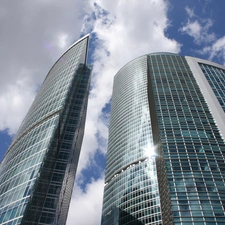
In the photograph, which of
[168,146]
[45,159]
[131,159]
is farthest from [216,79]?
[45,159]

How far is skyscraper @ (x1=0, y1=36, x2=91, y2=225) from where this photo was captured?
5040 cm

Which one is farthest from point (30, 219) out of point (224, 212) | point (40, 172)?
point (224, 212)

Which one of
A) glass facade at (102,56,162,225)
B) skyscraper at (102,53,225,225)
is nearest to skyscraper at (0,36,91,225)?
glass facade at (102,56,162,225)

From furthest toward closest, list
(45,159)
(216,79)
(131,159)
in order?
(131,159)
(216,79)
(45,159)

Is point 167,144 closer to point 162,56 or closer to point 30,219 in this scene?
point 30,219

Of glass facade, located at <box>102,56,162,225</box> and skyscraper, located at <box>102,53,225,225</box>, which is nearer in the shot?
skyscraper, located at <box>102,53,225,225</box>

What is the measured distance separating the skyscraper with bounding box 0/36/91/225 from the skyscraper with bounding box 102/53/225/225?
25.1 meters

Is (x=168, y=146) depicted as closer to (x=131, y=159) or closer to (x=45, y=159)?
(x=45, y=159)

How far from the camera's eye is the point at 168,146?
184 ft

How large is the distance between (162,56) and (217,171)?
57.8 m

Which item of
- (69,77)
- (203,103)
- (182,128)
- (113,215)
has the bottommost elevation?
(113,215)

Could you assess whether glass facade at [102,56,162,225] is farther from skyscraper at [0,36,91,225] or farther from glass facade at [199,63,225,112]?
glass facade at [199,63,225,112]

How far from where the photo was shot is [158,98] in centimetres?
7131

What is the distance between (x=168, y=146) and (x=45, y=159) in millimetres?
28060
